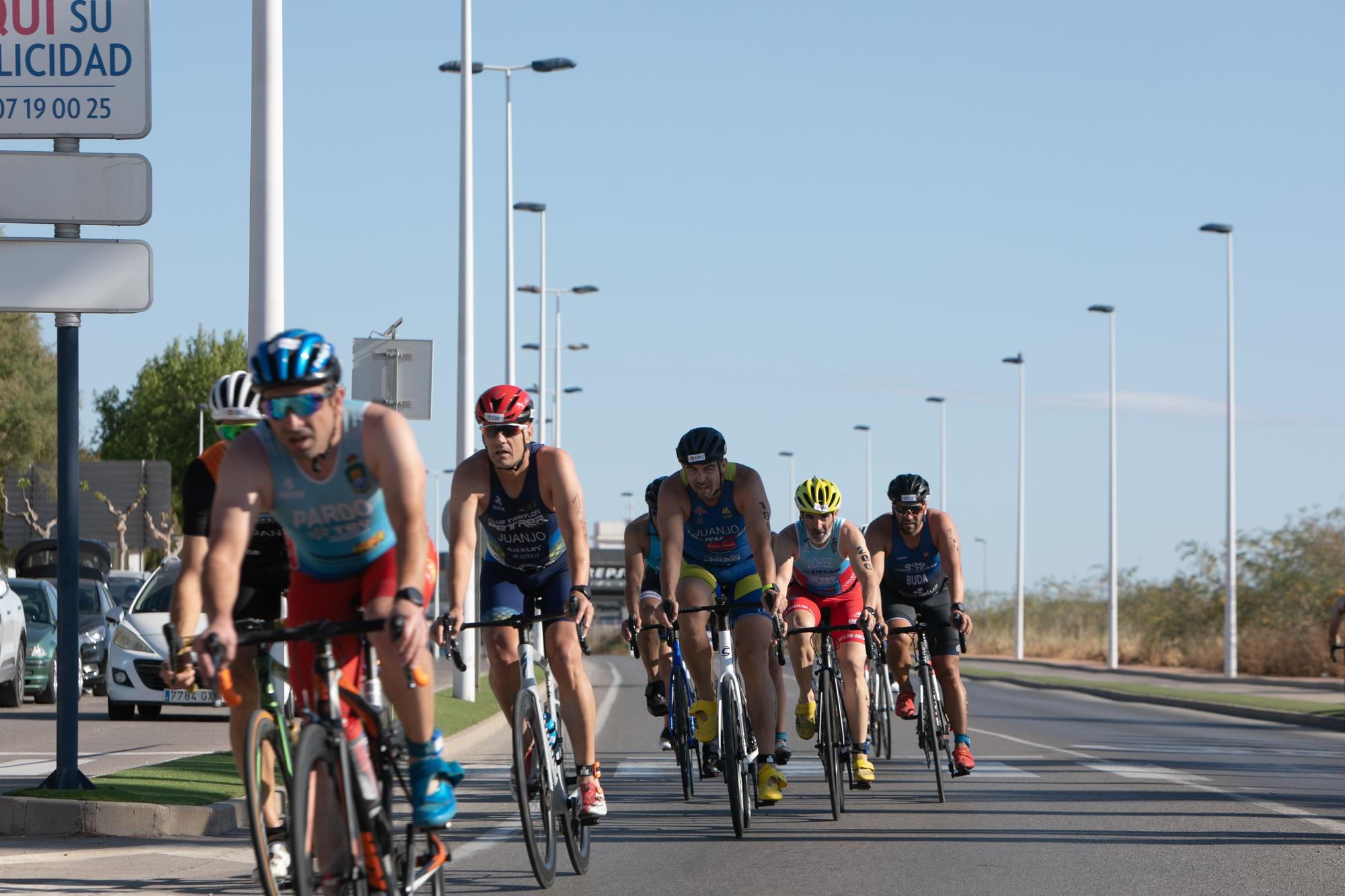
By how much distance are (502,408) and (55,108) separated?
4026 mm

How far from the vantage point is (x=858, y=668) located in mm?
11734

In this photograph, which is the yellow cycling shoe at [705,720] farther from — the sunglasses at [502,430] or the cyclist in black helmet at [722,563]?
the sunglasses at [502,430]

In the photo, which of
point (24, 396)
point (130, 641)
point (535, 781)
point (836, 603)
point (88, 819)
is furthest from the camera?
point (24, 396)

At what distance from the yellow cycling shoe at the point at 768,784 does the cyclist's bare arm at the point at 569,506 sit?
2.37 meters

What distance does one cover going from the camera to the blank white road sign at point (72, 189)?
418 inches

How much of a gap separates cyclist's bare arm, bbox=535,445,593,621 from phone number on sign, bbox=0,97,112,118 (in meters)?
3.96

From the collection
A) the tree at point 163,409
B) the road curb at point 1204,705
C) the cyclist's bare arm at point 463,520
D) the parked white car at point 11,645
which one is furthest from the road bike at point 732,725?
the tree at point 163,409

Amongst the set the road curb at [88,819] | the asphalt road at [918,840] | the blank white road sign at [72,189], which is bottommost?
the asphalt road at [918,840]

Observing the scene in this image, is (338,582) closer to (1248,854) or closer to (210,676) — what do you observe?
(210,676)

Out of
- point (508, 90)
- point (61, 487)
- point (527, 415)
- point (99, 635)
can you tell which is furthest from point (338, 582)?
point (508, 90)

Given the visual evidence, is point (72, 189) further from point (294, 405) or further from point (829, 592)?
point (829, 592)

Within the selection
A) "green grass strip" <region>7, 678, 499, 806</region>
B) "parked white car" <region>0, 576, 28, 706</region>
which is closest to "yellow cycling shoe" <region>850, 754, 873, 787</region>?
"green grass strip" <region>7, 678, 499, 806</region>

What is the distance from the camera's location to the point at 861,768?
38.2 feet

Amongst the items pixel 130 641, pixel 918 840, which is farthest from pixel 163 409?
pixel 918 840
